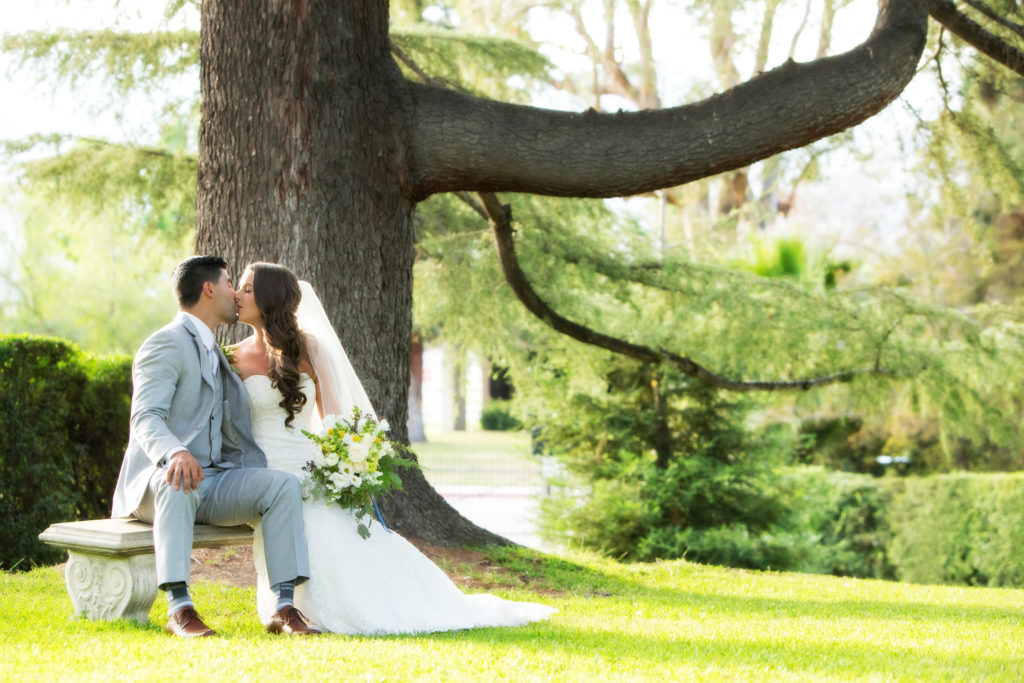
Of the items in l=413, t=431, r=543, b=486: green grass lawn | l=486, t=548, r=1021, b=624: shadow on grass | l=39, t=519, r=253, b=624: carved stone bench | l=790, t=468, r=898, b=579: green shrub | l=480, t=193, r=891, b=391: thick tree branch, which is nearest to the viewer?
l=39, t=519, r=253, b=624: carved stone bench

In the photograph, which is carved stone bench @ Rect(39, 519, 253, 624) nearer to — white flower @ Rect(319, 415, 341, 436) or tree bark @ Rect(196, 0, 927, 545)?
white flower @ Rect(319, 415, 341, 436)

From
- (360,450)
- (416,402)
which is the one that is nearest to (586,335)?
(360,450)

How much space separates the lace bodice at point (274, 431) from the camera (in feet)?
16.3

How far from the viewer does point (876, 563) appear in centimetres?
1425

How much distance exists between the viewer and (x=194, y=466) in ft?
14.3

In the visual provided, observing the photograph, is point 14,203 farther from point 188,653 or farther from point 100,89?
point 188,653

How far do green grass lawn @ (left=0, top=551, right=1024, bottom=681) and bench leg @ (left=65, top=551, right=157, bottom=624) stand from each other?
0.29ft

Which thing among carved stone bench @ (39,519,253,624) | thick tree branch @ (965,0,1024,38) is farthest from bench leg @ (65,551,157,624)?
thick tree branch @ (965,0,1024,38)

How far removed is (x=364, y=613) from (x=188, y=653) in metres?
0.91

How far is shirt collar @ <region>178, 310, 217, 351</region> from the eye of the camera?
480 cm

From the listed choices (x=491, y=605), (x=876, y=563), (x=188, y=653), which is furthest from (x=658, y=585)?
(x=876, y=563)

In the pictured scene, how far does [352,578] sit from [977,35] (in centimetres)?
600

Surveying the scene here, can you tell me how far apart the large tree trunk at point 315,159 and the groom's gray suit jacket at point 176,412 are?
5.53 feet

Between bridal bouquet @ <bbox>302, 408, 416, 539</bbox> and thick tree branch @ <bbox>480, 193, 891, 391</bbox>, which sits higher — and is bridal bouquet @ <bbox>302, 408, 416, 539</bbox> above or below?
below
